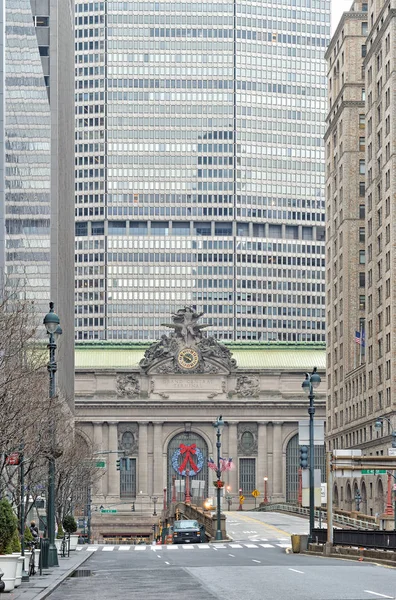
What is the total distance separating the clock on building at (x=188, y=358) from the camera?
18212 cm

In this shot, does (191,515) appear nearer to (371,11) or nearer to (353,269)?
(353,269)

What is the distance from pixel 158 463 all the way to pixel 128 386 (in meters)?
11.3

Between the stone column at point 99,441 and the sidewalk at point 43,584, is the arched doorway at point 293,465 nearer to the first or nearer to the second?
the stone column at point 99,441

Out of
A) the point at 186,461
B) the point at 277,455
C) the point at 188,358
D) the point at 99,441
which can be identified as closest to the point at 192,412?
the point at 186,461

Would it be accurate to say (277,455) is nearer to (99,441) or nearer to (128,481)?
(128,481)

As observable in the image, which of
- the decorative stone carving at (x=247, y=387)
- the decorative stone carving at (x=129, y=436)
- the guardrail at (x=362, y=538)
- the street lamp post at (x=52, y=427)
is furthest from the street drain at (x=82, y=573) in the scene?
the decorative stone carving at (x=129, y=436)

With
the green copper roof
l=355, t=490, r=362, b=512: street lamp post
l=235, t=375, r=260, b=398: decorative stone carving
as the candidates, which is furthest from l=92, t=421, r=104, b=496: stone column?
l=355, t=490, r=362, b=512: street lamp post

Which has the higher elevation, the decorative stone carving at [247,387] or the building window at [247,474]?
the decorative stone carving at [247,387]

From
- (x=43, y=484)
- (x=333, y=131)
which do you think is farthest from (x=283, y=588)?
(x=333, y=131)

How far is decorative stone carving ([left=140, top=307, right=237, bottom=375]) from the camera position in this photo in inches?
7160

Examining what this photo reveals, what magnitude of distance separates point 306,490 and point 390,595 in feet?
164

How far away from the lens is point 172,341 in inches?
7175

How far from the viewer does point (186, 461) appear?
18025 centimetres

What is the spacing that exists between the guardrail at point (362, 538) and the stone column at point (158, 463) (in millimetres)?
112844
